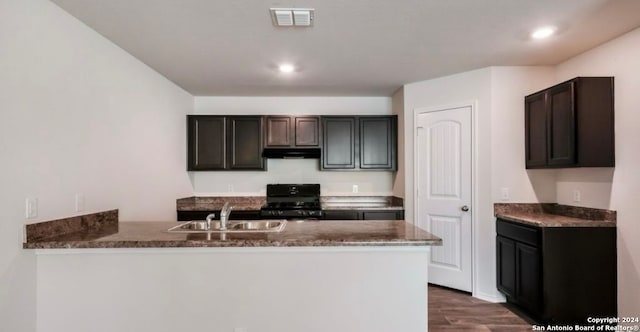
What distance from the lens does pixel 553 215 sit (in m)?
3.17

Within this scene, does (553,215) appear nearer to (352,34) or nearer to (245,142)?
(352,34)

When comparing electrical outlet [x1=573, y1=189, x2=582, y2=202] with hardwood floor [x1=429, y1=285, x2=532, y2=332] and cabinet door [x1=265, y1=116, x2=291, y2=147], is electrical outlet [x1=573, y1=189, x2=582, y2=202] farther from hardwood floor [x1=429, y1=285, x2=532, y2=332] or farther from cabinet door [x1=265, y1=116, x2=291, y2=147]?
cabinet door [x1=265, y1=116, x2=291, y2=147]

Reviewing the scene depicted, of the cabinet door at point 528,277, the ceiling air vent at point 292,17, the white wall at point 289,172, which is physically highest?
the ceiling air vent at point 292,17

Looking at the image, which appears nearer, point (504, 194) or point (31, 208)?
point (31, 208)

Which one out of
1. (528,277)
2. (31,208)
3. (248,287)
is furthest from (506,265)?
(31,208)

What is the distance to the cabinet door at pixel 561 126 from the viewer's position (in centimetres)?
273

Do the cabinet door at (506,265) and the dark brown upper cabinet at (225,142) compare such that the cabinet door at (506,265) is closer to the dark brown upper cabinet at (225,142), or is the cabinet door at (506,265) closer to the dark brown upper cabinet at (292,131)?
the dark brown upper cabinet at (292,131)

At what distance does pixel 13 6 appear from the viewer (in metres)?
1.82

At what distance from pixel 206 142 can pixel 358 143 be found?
208 cm

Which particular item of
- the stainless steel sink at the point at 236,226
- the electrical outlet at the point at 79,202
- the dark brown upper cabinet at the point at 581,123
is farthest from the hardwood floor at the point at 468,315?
the electrical outlet at the point at 79,202

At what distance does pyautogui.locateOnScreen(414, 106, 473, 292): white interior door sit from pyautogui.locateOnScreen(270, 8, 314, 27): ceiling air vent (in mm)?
2140

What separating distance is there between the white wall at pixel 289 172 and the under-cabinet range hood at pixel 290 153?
24cm

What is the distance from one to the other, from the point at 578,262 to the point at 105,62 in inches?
167

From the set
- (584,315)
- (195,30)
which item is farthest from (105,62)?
(584,315)
